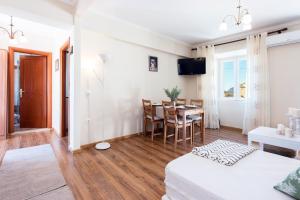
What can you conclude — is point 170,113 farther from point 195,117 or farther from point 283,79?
point 283,79

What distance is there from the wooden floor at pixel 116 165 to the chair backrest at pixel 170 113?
55 cm

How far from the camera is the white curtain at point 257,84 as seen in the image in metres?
3.78

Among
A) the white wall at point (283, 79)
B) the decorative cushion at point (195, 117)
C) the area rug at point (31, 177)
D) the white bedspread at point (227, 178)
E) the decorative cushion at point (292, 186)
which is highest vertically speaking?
the white wall at point (283, 79)

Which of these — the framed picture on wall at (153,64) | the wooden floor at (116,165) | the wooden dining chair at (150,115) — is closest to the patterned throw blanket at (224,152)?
the wooden floor at (116,165)

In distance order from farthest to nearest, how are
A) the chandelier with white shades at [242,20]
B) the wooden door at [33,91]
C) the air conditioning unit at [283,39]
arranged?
the wooden door at [33,91] < the air conditioning unit at [283,39] < the chandelier with white shades at [242,20]

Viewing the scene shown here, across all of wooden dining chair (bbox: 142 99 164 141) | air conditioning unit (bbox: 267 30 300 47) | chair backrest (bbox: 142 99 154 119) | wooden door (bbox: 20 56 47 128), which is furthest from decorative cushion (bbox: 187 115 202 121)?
wooden door (bbox: 20 56 47 128)

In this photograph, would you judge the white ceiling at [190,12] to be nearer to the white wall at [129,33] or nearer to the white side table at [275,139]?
the white wall at [129,33]

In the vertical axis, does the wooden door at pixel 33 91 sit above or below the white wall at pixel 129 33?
below

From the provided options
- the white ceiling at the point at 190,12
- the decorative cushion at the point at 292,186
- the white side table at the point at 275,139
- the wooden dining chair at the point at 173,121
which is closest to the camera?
the decorative cushion at the point at 292,186

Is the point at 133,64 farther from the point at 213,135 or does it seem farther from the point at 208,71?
the point at 213,135

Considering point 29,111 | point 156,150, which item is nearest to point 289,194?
point 156,150

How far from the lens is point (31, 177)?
2076 mm

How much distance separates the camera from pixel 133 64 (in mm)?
3920

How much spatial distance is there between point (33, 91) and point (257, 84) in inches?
→ 228
